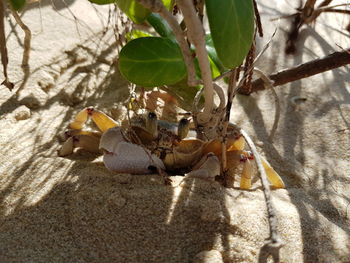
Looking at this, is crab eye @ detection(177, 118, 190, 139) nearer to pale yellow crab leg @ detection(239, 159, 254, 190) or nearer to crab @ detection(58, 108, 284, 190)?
crab @ detection(58, 108, 284, 190)

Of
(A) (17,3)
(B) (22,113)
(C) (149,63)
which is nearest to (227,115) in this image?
(C) (149,63)

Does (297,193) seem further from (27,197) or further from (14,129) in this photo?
(14,129)

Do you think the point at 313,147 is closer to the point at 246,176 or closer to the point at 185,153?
the point at 246,176

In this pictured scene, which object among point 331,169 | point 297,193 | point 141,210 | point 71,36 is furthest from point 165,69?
point 71,36

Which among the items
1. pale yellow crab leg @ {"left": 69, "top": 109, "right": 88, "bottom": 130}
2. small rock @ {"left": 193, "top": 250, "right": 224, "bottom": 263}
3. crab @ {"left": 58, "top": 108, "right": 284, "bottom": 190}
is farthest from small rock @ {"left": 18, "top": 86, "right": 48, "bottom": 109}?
small rock @ {"left": 193, "top": 250, "right": 224, "bottom": 263}

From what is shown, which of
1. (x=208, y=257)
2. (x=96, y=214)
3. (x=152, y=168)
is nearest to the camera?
(x=208, y=257)
